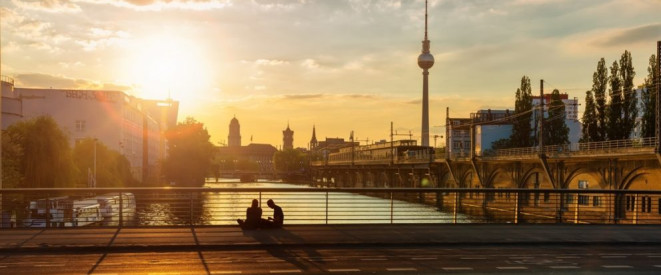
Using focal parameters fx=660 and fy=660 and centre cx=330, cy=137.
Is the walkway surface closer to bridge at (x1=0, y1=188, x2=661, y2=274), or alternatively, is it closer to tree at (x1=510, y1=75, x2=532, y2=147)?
bridge at (x1=0, y1=188, x2=661, y2=274)

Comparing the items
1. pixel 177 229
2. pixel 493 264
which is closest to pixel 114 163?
pixel 177 229

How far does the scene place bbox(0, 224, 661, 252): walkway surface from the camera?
18.4 m

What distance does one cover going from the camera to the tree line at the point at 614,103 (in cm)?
7200

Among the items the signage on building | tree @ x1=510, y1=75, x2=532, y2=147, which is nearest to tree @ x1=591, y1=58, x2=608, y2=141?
tree @ x1=510, y1=75, x2=532, y2=147

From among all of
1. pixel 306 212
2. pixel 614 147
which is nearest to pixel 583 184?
pixel 614 147

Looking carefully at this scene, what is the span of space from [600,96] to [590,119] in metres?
3.07

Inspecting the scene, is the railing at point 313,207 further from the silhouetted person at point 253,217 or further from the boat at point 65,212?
the silhouetted person at point 253,217

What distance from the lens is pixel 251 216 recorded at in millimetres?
21719

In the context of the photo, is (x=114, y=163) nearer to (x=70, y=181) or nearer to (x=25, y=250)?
(x=70, y=181)

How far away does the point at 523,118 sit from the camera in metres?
99.8

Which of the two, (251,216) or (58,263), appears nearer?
(58,263)

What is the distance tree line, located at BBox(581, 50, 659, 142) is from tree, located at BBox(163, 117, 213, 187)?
244 feet

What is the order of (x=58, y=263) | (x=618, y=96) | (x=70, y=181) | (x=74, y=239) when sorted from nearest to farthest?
(x=58, y=263) < (x=74, y=239) < (x=70, y=181) < (x=618, y=96)

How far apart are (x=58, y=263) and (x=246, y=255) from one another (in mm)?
4622
